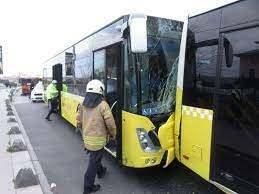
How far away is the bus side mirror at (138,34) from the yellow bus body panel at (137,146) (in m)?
1.22

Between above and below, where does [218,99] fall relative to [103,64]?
below

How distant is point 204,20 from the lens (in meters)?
5.29

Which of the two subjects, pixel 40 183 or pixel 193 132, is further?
pixel 40 183

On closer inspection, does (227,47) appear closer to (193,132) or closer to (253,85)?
(253,85)

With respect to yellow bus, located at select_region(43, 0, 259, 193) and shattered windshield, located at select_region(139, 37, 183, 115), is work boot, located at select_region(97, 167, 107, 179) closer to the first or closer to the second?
yellow bus, located at select_region(43, 0, 259, 193)

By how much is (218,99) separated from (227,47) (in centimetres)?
71

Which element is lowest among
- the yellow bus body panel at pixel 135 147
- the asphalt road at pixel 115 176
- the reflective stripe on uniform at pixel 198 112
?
the asphalt road at pixel 115 176

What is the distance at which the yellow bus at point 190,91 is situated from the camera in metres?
4.43

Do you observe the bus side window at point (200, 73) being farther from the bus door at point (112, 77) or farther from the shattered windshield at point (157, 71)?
the bus door at point (112, 77)

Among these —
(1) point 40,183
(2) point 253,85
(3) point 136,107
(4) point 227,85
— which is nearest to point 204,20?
(4) point 227,85

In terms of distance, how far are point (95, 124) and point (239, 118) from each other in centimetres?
246

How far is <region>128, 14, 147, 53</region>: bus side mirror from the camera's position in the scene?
5.61 meters

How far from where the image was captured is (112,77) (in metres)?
7.18

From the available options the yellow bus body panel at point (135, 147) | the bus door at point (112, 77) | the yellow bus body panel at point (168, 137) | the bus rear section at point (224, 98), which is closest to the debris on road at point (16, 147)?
the bus door at point (112, 77)
